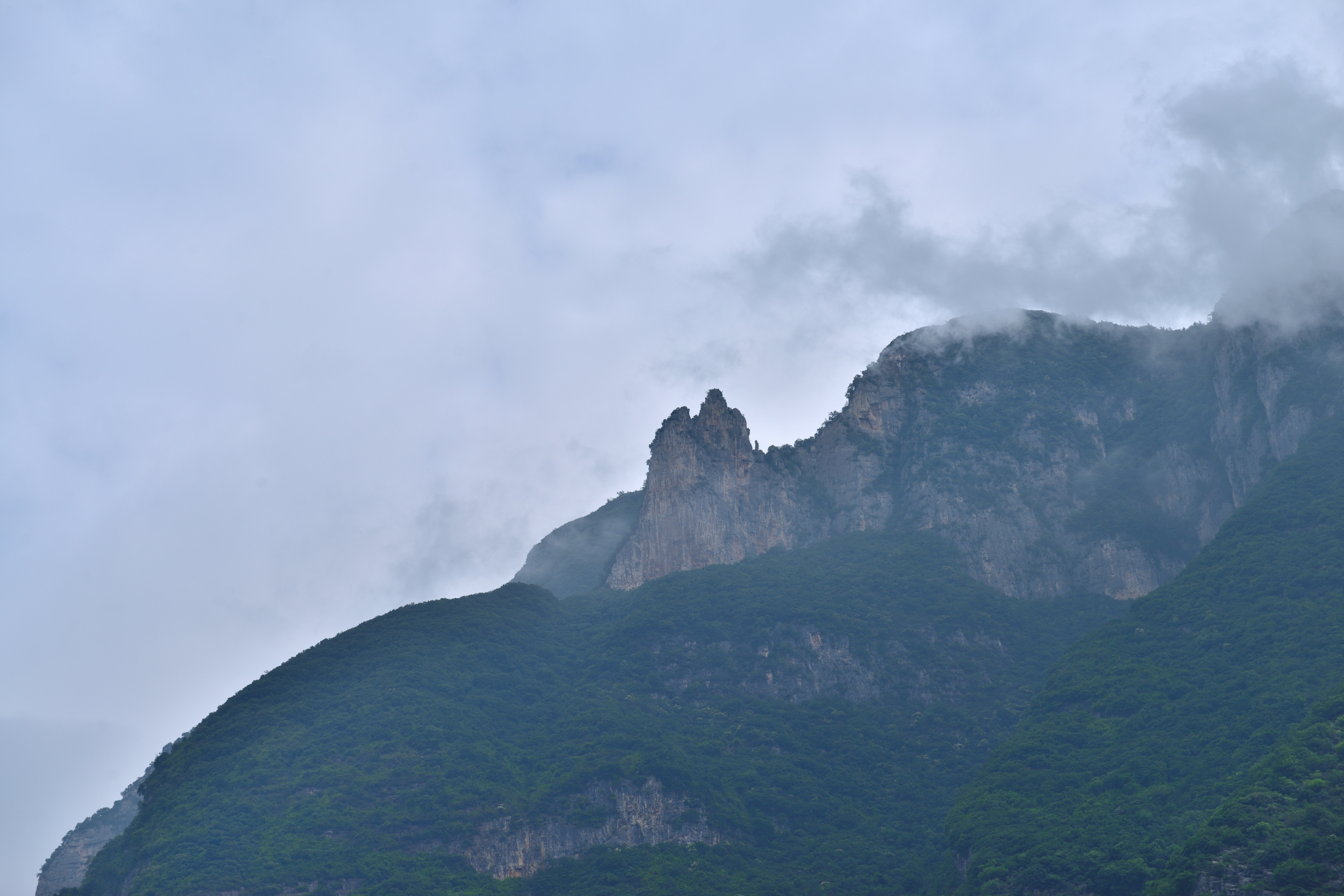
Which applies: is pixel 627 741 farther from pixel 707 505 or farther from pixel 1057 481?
pixel 1057 481

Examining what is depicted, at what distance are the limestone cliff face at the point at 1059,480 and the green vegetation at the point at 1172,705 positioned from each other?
15130 millimetres

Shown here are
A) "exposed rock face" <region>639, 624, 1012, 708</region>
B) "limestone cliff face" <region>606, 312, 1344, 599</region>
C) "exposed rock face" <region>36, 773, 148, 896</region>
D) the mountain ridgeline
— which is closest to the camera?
the mountain ridgeline

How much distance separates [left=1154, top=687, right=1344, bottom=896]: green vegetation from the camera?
8425 centimetres

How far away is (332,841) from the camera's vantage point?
124 meters

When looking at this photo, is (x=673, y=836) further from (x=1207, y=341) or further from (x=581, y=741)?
(x=1207, y=341)

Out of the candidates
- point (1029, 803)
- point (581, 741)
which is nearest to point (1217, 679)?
point (1029, 803)

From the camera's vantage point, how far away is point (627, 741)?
141m

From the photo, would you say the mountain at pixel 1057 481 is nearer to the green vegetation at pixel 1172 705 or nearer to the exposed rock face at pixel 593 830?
the green vegetation at pixel 1172 705

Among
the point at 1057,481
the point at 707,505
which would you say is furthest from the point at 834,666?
the point at 1057,481

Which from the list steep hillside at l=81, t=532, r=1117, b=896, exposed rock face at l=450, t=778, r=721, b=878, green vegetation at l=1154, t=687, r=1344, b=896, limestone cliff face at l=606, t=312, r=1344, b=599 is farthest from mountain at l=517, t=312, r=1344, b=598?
green vegetation at l=1154, t=687, r=1344, b=896

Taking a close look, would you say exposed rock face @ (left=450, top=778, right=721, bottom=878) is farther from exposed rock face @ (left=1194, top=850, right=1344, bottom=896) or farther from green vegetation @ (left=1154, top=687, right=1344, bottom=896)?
exposed rock face @ (left=1194, top=850, right=1344, bottom=896)

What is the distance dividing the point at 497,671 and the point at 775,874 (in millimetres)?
53447

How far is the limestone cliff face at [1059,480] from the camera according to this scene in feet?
549

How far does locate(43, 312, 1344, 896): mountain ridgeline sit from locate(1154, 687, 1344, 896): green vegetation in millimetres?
259
